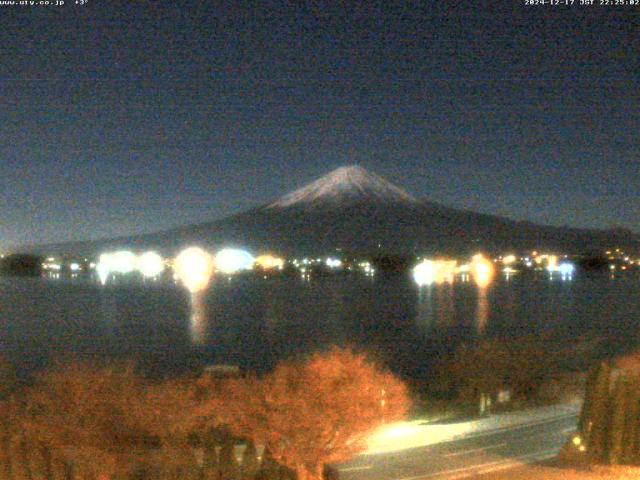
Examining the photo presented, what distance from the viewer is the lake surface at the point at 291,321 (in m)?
25.2

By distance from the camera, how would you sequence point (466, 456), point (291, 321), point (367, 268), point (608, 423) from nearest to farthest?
point (608, 423) < point (466, 456) < point (291, 321) < point (367, 268)

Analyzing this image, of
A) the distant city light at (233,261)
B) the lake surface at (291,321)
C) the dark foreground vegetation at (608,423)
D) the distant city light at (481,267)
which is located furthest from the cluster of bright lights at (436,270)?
the dark foreground vegetation at (608,423)

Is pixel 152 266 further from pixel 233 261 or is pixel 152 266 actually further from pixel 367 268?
pixel 367 268

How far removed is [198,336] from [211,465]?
22757 millimetres

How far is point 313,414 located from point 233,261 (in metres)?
70.1

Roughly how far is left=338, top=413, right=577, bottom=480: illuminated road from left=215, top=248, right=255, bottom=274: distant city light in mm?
64755

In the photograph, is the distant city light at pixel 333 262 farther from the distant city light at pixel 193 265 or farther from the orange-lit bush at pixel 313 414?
the orange-lit bush at pixel 313 414

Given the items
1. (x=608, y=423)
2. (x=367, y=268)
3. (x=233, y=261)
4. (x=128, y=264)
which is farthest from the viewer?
(x=128, y=264)

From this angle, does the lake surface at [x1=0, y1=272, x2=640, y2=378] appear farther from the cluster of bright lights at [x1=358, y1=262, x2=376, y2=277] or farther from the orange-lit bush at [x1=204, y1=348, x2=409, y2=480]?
the cluster of bright lights at [x1=358, y1=262, x2=376, y2=277]

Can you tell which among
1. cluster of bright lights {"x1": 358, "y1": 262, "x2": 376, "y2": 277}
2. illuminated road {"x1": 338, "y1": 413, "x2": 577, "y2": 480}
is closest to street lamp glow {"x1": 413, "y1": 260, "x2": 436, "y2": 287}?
cluster of bright lights {"x1": 358, "y1": 262, "x2": 376, "y2": 277}

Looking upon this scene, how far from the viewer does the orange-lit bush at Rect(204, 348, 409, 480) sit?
296 inches

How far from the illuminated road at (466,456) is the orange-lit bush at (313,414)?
1.69ft

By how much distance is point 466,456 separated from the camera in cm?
924

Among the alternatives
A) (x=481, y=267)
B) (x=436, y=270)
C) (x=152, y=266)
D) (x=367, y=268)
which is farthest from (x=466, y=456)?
(x=152, y=266)
